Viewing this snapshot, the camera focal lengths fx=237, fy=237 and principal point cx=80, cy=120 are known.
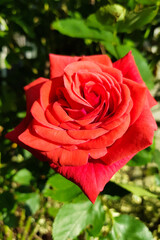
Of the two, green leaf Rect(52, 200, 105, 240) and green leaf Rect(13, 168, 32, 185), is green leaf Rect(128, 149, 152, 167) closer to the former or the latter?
green leaf Rect(52, 200, 105, 240)

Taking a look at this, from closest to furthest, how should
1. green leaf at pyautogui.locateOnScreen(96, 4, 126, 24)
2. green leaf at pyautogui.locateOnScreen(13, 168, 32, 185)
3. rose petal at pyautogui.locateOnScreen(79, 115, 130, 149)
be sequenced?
rose petal at pyautogui.locateOnScreen(79, 115, 130, 149) < green leaf at pyautogui.locateOnScreen(96, 4, 126, 24) < green leaf at pyautogui.locateOnScreen(13, 168, 32, 185)

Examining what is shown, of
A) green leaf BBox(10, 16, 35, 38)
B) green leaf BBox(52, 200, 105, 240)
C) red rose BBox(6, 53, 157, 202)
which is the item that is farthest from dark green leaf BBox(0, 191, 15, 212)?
green leaf BBox(10, 16, 35, 38)

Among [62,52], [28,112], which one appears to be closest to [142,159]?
[28,112]

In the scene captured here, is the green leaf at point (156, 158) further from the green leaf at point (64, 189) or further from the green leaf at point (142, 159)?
the green leaf at point (64, 189)

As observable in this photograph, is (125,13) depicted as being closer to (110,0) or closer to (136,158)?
(110,0)

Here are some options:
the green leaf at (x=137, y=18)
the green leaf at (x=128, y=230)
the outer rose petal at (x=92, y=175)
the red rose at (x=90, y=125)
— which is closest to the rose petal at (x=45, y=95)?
the red rose at (x=90, y=125)

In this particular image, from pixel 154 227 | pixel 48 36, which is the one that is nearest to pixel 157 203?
pixel 154 227

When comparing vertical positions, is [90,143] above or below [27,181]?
above

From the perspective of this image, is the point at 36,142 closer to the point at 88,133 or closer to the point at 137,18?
the point at 88,133
